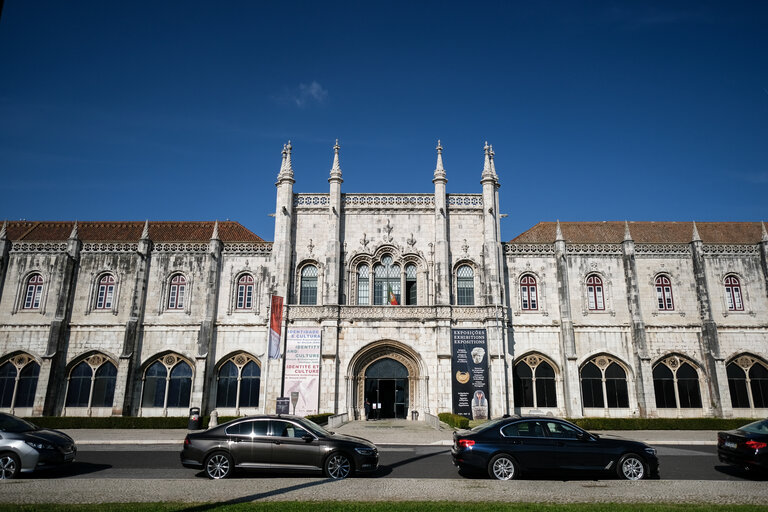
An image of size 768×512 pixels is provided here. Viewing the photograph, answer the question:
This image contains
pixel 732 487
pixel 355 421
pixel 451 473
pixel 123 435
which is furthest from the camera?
pixel 355 421

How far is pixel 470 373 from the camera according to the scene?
101ft

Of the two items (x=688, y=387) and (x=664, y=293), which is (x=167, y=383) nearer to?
(x=664, y=293)

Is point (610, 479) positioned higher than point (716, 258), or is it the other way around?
point (716, 258)

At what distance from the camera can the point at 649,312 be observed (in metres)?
33.3

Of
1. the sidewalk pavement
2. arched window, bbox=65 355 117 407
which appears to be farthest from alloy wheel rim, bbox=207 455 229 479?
arched window, bbox=65 355 117 407

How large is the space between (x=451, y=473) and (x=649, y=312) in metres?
25.1

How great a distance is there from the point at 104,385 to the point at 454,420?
854 inches

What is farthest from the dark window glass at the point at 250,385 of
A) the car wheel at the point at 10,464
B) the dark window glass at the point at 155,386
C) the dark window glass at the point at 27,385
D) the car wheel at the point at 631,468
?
the car wheel at the point at 631,468

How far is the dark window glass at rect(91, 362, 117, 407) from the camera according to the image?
3164cm

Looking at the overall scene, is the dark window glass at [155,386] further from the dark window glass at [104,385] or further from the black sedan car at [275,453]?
the black sedan car at [275,453]

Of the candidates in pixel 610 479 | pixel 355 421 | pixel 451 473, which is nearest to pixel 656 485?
pixel 610 479

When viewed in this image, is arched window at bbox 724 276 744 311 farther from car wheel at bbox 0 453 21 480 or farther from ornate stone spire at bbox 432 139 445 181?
car wheel at bbox 0 453 21 480

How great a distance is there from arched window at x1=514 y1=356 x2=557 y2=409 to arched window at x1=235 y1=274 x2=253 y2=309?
17.6 meters

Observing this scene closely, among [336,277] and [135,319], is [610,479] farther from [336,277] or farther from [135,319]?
[135,319]
